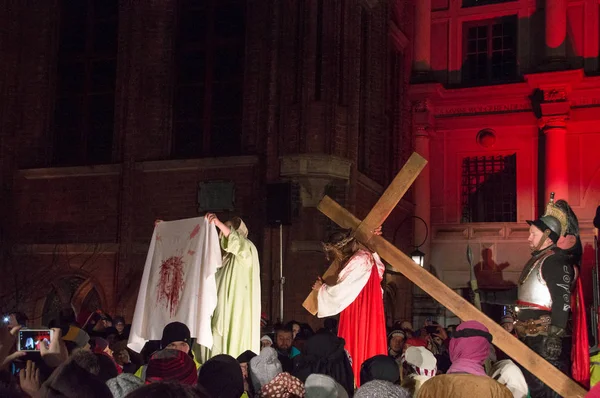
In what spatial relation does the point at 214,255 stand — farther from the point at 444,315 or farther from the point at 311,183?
the point at 444,315

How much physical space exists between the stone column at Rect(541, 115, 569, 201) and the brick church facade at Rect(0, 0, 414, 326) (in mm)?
4376

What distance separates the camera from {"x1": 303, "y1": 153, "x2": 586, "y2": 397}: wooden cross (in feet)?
25.6

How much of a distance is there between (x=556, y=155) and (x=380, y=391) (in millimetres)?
19997

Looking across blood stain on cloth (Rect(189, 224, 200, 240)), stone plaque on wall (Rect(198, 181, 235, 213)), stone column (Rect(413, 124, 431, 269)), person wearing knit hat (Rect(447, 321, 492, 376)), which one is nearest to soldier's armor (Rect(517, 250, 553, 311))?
person wearing knit hat (Rect(447, 321, 492, 376))

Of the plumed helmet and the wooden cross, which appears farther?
the plumed helmet

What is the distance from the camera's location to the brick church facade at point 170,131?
1800cm

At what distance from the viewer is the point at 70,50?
21.4 m

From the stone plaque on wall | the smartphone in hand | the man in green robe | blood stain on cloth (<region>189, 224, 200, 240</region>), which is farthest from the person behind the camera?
the stone plaque on wall

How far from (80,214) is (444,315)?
952cm

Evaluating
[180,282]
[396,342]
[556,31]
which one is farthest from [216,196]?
[556,31]

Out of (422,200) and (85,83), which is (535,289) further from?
(422,200)

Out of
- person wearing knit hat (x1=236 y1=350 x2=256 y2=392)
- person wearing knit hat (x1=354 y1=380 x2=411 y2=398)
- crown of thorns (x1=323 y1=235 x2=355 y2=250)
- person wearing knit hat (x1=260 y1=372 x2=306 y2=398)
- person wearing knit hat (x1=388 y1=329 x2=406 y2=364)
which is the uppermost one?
crown of thorns (x1=323 y1=235 x2=355 y2=250)

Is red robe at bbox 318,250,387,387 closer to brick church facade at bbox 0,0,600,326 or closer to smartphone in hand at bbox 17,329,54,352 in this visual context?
smartphone in hand at bbox 17,329,54,352

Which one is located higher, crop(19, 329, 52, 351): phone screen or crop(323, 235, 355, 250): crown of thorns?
crop(323, 235, 355, 250): crown of thorns
